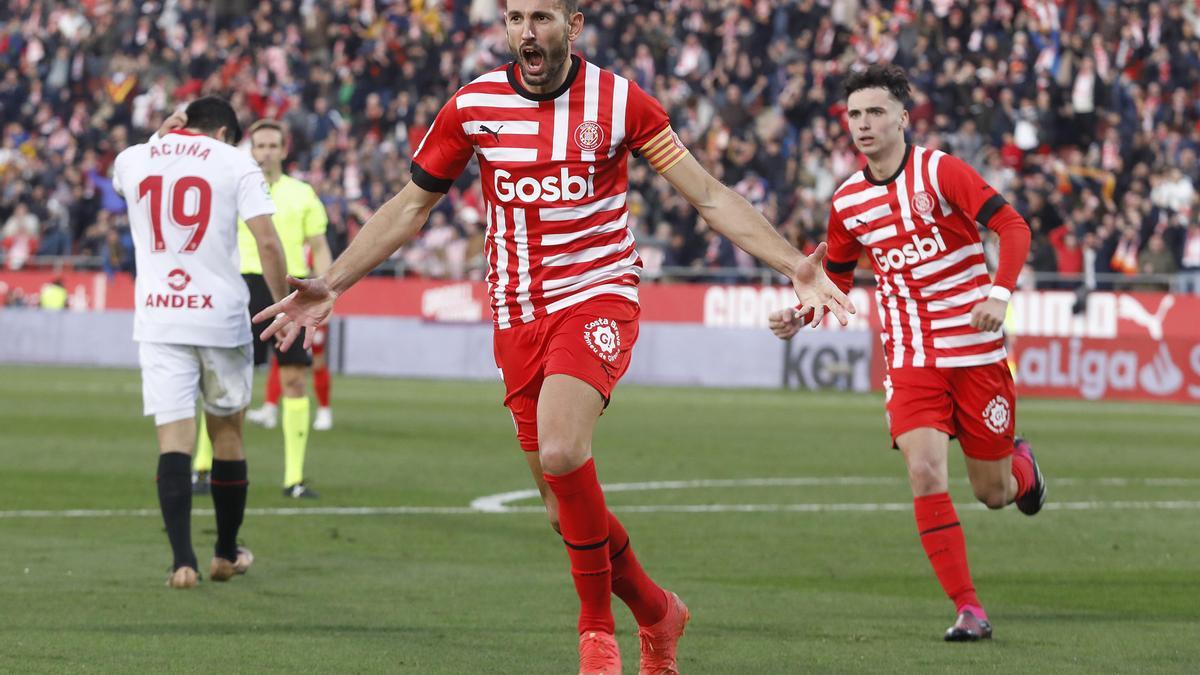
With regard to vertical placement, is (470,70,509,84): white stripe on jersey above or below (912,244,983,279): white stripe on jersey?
above

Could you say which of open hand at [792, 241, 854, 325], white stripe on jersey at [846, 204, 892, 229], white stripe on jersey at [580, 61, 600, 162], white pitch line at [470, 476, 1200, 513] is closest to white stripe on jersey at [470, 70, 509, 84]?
white stripe on jersey at [580, 61, 600, 162]

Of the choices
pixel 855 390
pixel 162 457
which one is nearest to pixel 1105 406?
pixel 855 390

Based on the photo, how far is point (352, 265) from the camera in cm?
611

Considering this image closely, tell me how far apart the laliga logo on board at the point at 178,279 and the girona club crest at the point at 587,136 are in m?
3.07

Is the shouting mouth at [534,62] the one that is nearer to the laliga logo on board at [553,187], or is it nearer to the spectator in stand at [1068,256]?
the laliga logo on board at [553,187]

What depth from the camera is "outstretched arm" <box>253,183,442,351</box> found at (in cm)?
589

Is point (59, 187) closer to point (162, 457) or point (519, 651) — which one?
point (162, 457)

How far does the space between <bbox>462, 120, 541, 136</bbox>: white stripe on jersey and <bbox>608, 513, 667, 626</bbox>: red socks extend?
4.20 ft

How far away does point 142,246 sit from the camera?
858cm

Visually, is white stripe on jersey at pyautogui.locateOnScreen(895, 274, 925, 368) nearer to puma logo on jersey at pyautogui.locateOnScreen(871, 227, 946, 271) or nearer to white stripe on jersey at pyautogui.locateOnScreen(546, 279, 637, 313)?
puma logo on jersey at pyautogui.locateOnScreen(871, 227, 946, 271)

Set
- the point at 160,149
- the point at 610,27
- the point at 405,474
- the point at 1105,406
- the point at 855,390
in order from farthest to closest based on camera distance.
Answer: the point at 610,27
the point at 855,390
the point at 1105,406
the point at 405,474
the point at 160,149

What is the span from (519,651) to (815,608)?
68.9 inches

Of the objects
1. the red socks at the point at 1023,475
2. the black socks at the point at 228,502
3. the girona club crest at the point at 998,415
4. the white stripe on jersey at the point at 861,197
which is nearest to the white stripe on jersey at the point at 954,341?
the girona club crest at the point at 998,415

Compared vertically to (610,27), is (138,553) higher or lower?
lower
